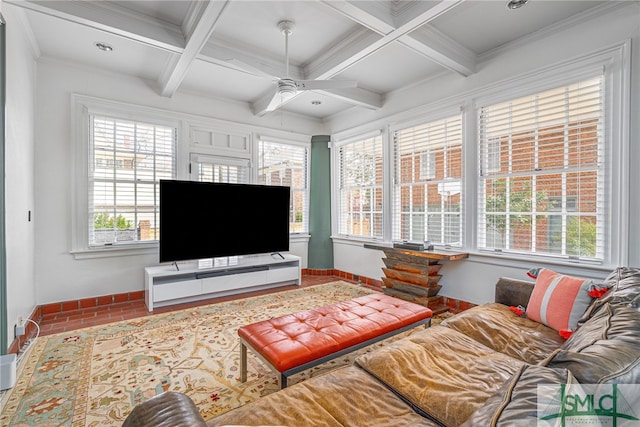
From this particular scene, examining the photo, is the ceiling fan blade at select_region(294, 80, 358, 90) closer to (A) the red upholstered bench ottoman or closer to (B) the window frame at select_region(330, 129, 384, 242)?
(B) the window frame at select_region(330, 129, 384, 242)

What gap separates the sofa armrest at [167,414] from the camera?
863mm

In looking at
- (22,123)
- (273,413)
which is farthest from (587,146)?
(22,123)

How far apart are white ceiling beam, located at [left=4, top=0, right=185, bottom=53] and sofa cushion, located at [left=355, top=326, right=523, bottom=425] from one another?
3.13m

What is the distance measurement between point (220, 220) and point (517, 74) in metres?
3.77

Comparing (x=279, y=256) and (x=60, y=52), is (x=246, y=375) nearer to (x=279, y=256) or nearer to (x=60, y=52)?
(x=279, y=256)

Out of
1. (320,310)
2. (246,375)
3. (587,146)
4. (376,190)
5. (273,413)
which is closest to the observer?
(273,413)

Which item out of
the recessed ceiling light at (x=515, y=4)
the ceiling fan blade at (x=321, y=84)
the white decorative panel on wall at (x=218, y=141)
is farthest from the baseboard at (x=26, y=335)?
the recessed ceiling light at (x=515, y=4)

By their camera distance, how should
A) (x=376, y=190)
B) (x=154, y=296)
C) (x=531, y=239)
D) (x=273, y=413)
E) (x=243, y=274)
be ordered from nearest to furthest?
(x=273, y=413) < (x=531, y=239) < (x=154, y=296) < (x=243, y=274) < (x=376, y=190)

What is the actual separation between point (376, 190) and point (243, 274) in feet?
7.75

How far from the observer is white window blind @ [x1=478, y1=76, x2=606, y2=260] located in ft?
8.52

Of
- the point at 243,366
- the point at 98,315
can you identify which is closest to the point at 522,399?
the point at 243,366

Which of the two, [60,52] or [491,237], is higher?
[60,52]

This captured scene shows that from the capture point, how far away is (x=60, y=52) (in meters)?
3.23

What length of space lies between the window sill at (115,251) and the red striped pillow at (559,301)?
13.7ft
